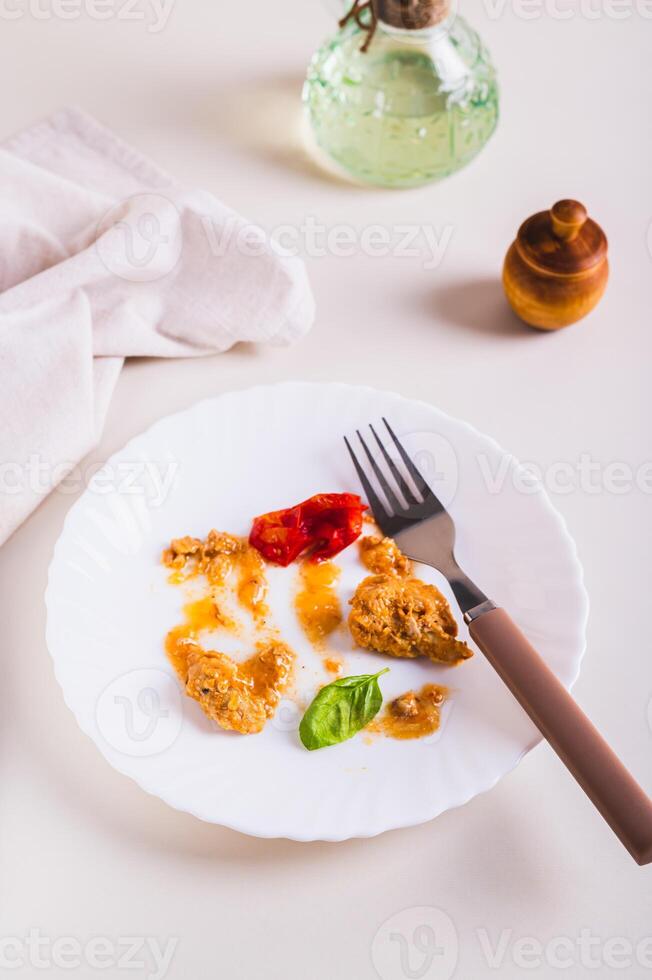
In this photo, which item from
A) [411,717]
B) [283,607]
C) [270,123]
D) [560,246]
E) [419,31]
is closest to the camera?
[411,717]

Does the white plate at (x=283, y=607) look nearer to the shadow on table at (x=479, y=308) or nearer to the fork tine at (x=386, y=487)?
the fork tine at (x=386, y=487)

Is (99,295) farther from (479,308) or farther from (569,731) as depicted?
(569,731)

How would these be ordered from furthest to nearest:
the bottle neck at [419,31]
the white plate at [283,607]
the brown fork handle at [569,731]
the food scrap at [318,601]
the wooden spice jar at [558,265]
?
the bottle neck at [419,31] < the wooden spice jar at [558,265] < the food scrap at [318,601] < the white plate at [283,607] < the brown fork handle at [569,731]

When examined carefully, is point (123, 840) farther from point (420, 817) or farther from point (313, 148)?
point (313, 148)

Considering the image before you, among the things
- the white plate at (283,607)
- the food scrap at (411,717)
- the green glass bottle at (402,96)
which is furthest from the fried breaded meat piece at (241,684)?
the green glass bottle at (402,96)

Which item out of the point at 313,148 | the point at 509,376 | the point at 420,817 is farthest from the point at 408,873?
the point at 313,148

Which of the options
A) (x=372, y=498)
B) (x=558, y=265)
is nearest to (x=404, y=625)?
(x=372, y=498)
